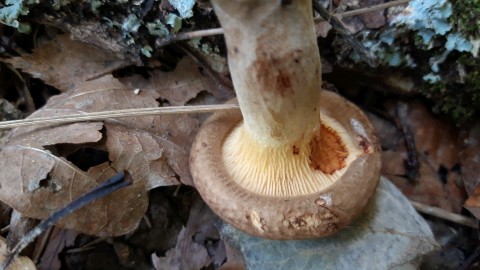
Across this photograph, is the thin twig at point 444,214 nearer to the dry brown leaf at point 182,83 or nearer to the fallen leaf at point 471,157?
the fallen leaf at point 471,157

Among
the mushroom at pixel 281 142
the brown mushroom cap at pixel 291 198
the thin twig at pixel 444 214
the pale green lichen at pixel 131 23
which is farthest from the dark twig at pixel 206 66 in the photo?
the thin twig at pixel 444 214

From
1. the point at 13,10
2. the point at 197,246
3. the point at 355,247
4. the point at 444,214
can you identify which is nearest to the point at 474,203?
the point at 444,214

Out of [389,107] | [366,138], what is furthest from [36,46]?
[389,107]

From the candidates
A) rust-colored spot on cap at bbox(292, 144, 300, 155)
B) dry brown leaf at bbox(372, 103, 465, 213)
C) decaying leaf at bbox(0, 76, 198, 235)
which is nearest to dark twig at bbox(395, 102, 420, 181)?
dry brown leaf at bbox(372, 103, 465, 213)

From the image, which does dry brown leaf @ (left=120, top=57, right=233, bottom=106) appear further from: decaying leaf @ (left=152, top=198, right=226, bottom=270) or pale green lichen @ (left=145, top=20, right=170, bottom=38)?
decaying leaf @ (left=152, top=198, right=226, bottom=270)

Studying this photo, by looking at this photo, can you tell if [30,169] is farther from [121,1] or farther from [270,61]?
A: [270,61]

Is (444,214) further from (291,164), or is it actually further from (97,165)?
(97,165)

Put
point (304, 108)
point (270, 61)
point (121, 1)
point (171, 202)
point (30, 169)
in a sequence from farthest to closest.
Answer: point (171, 202)
point (121, 1)
point (30, 169)
point (304, 108)
point (270, 61)

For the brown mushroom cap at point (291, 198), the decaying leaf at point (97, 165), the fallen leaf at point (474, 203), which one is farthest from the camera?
the fallen leaf at point (474, 203)
